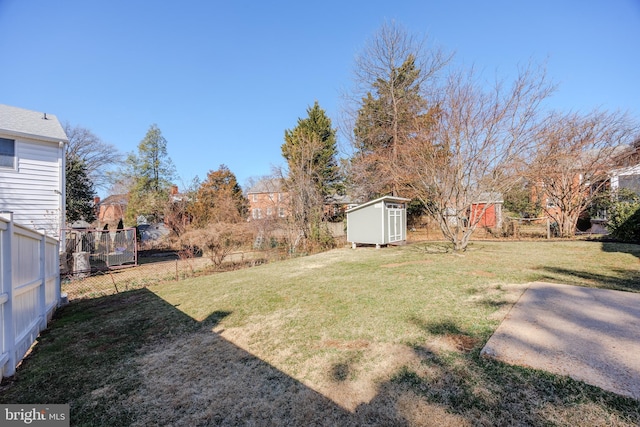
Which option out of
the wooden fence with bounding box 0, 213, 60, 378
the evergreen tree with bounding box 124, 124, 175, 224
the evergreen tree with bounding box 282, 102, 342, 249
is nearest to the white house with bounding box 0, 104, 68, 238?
Answer: the wooden fence with bounding box 0, 213, 60, 378

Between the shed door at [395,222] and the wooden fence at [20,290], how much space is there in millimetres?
10857

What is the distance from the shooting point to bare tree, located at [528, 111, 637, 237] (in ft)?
37.6

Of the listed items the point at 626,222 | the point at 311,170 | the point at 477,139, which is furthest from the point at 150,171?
the point at 626,222

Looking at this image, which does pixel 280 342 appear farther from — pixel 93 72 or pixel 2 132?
pixel 93 72

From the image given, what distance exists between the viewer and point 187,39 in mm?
9273

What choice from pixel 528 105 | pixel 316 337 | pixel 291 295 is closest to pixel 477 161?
pixel 528 105

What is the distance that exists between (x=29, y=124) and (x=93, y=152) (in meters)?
18.6

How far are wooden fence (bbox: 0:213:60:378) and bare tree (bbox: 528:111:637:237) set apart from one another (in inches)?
575

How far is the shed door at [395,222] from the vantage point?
1223 cm

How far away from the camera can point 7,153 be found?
809cm

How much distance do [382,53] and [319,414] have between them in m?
18.4

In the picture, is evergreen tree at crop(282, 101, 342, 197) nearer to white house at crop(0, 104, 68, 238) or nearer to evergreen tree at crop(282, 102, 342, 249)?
evergreen tree at crop(282, 102, 342, 249)

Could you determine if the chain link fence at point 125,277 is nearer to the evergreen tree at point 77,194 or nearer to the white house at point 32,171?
the white house at point 32,171

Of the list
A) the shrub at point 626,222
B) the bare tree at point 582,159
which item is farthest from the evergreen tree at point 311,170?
the shrub at point 626,222
